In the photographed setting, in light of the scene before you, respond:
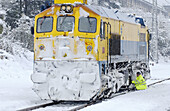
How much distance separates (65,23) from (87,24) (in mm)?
796

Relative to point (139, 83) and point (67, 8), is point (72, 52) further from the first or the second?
point (139, 83)

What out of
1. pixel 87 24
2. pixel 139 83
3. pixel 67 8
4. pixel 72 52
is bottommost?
pixel 139 83

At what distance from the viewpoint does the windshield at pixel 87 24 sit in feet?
37.7

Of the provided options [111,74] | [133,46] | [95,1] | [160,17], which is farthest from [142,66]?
[160,17]

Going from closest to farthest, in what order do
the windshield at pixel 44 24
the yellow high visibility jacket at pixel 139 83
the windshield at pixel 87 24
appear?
the windshield at pixel 87 24 → the windshield at pixel 44 24 → the yellow high visibility jacket at pixel 139 83

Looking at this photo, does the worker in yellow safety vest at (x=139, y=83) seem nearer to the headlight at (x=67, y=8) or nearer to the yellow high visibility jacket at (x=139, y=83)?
the yellow high visibility jacket at (x=139, y=83)

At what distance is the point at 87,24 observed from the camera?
11531 mm

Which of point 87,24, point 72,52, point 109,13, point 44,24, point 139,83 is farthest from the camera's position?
point 139,83

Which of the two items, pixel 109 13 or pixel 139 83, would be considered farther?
pixel 139 83

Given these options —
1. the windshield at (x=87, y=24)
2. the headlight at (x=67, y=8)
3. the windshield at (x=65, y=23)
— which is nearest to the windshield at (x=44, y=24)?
the windshield at (x=65, y=23)

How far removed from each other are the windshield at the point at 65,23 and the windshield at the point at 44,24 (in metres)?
0.32

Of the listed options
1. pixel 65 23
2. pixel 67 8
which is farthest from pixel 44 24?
pixel 67 8

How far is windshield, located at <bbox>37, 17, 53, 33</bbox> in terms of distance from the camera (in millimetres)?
11765

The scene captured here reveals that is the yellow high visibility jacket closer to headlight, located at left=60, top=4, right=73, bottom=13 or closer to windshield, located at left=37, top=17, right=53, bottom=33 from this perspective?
headlight, located at left=60, top=4, right=73, bottom=13
